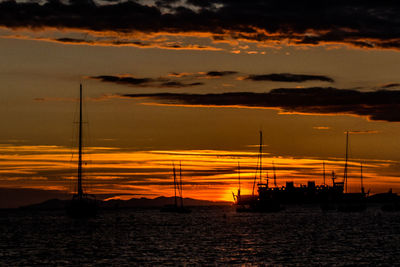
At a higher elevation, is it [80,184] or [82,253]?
[80,184]

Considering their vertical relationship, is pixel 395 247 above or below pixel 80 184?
below

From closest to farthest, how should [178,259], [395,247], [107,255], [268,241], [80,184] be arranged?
[178,259] → [107,255] → [395,247] → [268,241] → [80,184]

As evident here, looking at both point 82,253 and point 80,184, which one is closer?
point 82,253

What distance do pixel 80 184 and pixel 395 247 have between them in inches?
2762

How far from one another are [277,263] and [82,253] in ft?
99.0

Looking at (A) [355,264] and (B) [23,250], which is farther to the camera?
(B) [23,250]

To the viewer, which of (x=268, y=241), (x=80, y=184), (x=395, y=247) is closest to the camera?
(x=395, y=247)

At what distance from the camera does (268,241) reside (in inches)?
4345

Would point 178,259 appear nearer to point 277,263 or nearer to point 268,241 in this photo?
point 277,263

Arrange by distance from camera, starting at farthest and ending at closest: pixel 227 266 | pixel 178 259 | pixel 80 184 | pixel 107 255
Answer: pixel 80 184 < pixel 107 255 < pixel 178 259 < pixel 227 266

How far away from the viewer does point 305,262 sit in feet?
253

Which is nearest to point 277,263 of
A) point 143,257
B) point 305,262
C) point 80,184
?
point 305,262

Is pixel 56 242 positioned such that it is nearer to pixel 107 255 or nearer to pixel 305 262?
pixel 107 255

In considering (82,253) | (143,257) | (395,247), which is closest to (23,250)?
(82,253)
